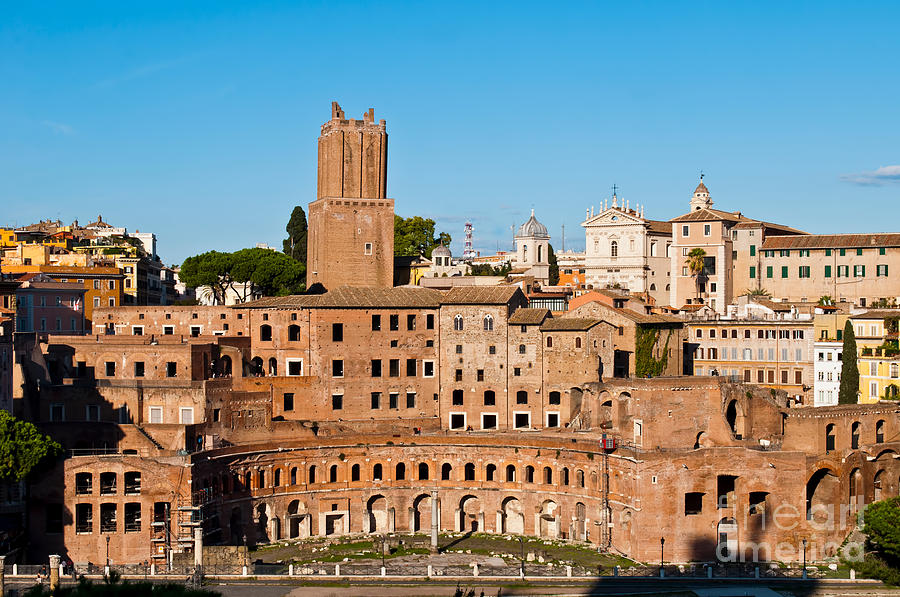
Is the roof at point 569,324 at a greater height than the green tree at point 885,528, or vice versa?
the roof at point 569,324

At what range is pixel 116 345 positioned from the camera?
60.2 metres

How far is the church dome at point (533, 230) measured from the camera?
96.5 metres

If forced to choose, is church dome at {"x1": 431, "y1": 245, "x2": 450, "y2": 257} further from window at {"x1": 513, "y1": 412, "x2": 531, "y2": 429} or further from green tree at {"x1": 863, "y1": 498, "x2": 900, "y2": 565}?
green tree at {"x1": 863, "y1": 498, "x2": 900, "y2": 565}

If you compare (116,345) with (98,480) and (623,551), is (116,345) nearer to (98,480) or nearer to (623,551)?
(98,480)

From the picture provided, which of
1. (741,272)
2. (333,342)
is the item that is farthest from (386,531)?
(741,272)

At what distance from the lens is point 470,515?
5903cm

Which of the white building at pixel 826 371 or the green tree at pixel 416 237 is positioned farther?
the green tree at pixel 416 237

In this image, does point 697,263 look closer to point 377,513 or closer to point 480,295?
point 480,295

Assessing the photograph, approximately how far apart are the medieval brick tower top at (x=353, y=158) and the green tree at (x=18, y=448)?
24.9m

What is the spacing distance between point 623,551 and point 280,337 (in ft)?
69.4

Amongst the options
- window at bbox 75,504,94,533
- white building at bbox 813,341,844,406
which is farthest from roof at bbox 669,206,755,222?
window at bbox 75,504,94,533

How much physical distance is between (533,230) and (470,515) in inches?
1633

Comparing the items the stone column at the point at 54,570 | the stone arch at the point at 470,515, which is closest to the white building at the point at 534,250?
the stone arch at the point at 470,515

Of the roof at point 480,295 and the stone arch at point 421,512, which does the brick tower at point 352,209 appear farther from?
the stone arch at point 421,512
